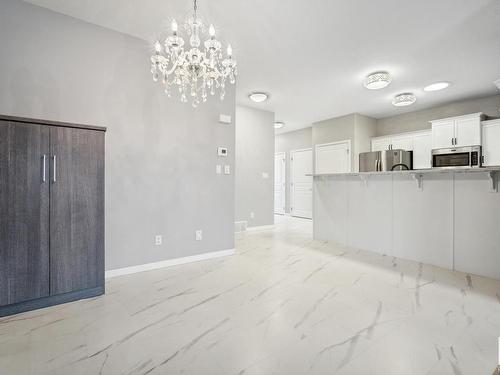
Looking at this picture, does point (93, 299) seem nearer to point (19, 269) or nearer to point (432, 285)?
point (19, 269)

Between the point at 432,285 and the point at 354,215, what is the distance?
5.35 feet

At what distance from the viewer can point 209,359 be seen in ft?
5.00

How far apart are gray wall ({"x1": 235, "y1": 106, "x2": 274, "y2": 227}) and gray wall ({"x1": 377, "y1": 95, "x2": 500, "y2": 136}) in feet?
9.89

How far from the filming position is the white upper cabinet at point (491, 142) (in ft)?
15.0

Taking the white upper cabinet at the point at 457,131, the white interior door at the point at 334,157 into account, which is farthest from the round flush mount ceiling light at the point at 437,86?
the white interior door at the point at 334,157

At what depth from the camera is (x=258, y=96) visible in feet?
16.2

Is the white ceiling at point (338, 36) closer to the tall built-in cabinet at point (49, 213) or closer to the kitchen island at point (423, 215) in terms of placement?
the tall built-in cabinet at point (49, 213)

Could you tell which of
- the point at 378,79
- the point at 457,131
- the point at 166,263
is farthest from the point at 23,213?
the point at 457,131

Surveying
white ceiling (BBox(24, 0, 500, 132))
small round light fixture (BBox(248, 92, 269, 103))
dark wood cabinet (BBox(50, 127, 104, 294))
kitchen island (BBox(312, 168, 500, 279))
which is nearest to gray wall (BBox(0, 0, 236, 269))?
white ceiling (BBox(24, 0, 500, 132))

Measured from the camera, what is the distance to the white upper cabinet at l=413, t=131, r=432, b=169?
18.3ft

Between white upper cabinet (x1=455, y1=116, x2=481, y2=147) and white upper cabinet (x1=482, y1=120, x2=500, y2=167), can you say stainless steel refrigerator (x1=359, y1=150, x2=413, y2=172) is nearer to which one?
white upper cabinet (x1=455, y1=116, x2=481, y2=147)

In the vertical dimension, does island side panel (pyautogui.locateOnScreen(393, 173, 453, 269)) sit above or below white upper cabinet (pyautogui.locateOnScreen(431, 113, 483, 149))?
below

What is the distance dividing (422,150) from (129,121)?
583 cm

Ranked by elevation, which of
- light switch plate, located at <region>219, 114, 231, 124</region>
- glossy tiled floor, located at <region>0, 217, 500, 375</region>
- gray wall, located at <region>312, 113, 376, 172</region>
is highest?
gray wall, located at <region>312, 113, 376, 172</region>
